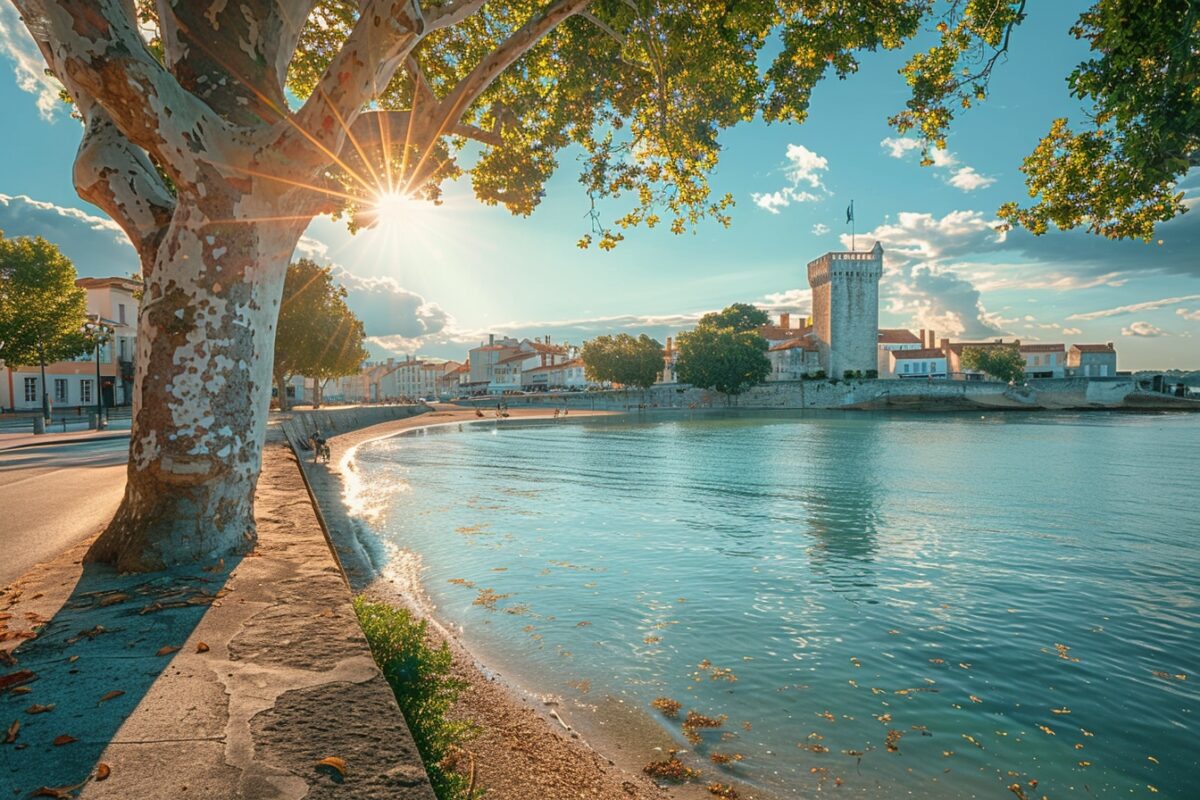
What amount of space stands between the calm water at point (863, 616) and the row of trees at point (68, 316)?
23937 millimetres

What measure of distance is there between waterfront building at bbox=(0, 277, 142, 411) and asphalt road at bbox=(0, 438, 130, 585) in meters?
37.1

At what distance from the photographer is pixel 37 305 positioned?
109 ft

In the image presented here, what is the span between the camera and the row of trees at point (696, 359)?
85750 millimetres

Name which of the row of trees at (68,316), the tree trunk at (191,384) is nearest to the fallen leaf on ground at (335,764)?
the tree trunk at (191,384)

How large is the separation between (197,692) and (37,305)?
43.2 metres

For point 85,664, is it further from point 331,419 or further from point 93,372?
point 93,372

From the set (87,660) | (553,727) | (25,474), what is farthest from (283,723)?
(25,474)

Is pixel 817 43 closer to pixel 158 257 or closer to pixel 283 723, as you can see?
pixel 158 257

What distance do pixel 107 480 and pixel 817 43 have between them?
1563 cm

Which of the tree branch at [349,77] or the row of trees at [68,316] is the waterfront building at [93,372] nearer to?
the row of trees at [68,316]

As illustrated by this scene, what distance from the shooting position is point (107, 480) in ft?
41.2

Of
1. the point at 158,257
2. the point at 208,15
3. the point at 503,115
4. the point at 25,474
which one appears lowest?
the point at 25,474

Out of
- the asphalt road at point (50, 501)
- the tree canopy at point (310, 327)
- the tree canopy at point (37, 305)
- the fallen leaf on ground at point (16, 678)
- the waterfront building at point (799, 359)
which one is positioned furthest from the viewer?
the waterfront building at point (799, 359)

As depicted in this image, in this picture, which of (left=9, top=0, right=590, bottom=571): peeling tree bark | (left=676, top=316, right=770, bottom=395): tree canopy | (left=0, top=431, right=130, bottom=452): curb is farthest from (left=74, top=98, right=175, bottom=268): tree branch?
(left=676, top=316, right=770, bottom=395): tree canopy
